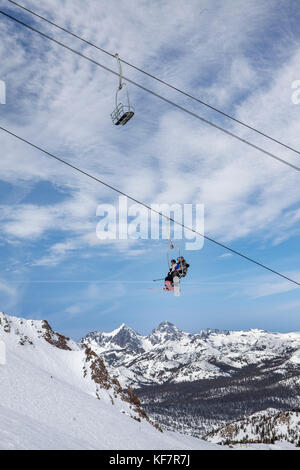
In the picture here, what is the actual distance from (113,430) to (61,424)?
9.01 metres

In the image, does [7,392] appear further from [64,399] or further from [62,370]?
[62,370]

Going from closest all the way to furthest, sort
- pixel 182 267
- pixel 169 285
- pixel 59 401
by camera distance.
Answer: pixel 182 267 < pixel 169 285 < pixel 59 401

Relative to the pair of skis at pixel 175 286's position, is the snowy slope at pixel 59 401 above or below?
below

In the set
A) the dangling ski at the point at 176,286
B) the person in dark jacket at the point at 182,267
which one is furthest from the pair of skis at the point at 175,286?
the person in dark jacket at the point at 182,267

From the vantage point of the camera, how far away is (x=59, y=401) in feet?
163

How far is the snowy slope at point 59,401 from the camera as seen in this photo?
25.6 meters

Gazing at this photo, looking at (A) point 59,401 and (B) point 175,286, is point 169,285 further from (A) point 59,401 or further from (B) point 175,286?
(A) point 59,401

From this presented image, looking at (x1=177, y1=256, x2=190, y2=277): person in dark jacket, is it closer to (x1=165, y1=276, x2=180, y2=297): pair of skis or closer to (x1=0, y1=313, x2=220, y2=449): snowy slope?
(x1=165, y1=276, x2=180, y2=297): pair of skis

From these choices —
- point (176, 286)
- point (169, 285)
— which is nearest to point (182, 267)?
point (176, 286)

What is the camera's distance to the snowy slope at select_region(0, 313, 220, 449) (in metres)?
25.6

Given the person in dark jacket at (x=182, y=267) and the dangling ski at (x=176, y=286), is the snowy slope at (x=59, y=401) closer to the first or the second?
the dangling ski at (x=176, y=286)

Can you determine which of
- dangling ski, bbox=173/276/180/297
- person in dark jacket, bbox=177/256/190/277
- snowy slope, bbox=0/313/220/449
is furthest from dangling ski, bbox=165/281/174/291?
snowy slope, bbox=0/313/220/449

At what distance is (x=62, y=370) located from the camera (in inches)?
2827

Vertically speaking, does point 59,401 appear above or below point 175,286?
below
